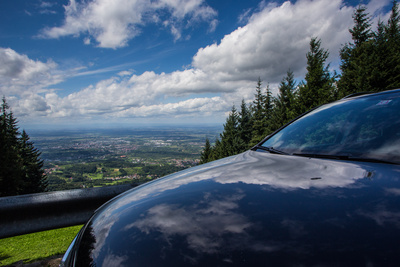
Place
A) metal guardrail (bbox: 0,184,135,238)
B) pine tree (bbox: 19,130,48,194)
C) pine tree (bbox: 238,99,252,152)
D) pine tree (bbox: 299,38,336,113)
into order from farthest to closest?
pine tree (bbox: 238,99,252,152)
pine tree (bbox: 19,130,48,194)
pine tree (bbox: 299,38,336,113)
metal guardrail (bbox: 0,184,135,238)

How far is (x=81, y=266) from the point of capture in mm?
881

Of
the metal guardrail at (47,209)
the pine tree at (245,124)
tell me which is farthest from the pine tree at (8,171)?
the pine tree at (245,124)

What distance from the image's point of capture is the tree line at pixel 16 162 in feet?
61.8

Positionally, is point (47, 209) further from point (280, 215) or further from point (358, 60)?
point (358, 60)

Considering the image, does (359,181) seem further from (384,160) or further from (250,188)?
(250,188)

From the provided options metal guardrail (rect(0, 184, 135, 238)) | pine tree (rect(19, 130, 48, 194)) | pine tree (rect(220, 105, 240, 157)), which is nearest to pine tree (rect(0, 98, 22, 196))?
pine tree (rect(19, 130, 48, 194))

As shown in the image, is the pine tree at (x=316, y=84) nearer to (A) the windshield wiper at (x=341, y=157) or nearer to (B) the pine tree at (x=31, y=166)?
(A) the windshield wiper at (x=341, y=157)

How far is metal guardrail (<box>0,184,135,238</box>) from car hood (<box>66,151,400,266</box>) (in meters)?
1.62

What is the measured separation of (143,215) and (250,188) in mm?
630

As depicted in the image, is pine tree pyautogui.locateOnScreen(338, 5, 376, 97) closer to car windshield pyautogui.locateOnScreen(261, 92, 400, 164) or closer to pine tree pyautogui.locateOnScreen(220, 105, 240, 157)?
pine tree pyautogui.locateOnScreen(220, 105, 240, 157)

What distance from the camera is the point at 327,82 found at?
72.1ft

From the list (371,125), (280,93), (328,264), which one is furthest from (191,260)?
(280,93)

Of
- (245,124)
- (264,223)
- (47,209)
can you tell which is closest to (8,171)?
(47,209)

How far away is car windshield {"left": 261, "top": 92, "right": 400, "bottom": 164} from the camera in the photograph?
4.40 ft
